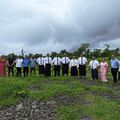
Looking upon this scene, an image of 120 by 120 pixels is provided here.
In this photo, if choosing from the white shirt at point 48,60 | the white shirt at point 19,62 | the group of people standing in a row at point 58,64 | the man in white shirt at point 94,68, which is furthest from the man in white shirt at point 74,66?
the white shirt at point 19,62

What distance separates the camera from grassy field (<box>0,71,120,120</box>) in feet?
55.2

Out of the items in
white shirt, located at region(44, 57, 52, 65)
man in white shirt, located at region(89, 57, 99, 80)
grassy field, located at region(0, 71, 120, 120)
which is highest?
white shirt, located at region(44, 57, 52, 65)

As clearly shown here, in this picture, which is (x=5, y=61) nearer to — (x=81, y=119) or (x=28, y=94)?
(x=28, y=94)

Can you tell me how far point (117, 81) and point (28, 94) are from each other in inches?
368

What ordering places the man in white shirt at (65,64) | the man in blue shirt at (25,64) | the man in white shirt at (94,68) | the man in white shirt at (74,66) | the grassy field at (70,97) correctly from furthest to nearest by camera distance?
the man in blue shirt at (25,64), the man in white shirt at (65,64), the man in white shirt at (74,66), the man in white shirt at (94,68), the grassy field at (70,97)

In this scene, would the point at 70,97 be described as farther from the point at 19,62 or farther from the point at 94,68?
the point at 19,62

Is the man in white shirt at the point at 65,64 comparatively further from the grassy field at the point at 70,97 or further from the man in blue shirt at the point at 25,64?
the grassy field at the point at 70,97

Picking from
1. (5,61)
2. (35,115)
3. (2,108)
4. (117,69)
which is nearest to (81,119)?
(35,115)

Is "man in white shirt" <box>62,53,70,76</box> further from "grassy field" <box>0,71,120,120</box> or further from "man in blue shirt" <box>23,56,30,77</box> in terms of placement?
"grassy field" <box>0,71,120,120</box>

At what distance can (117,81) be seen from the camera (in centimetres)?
2844

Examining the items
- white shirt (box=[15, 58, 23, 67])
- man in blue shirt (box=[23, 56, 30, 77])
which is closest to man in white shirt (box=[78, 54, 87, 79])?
man in blue shirt (box=[23, 56, 30, 77])

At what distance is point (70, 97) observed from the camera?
1983 cm

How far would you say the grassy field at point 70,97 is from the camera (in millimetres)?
16812

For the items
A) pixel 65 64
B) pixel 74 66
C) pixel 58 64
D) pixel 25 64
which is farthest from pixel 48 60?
pixel 74 66
